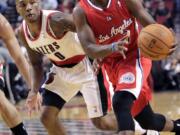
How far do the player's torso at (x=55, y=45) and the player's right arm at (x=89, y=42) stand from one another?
29.5 inches

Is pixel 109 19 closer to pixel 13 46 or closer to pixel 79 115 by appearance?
pixel 13 46

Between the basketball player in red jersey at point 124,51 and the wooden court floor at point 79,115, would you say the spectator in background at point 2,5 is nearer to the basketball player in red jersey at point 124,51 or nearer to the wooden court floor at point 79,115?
the wooden court floor at point 79,115

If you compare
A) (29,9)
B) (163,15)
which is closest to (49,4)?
(163,15)

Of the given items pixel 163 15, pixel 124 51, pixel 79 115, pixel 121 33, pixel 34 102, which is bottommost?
pixel 79 115

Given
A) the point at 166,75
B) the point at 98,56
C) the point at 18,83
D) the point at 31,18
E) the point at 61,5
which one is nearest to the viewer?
the point at 98,56

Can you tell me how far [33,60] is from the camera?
20.0 ft

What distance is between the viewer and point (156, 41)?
15.5 feet

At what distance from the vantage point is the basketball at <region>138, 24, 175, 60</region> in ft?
15.5

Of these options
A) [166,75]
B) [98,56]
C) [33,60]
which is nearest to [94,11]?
[98,56]

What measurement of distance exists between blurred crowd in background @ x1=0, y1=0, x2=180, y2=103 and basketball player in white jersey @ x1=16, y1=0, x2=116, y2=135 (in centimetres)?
596

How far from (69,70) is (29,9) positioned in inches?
32.7

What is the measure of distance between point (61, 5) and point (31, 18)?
1034 cm

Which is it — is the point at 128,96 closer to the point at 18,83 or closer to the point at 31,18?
the point at 31,18

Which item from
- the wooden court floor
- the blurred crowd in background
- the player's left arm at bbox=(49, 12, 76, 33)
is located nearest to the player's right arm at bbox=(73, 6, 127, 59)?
the player's left arm at bbox=(49, 12, 76, 33)
